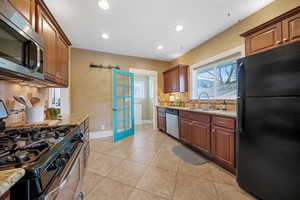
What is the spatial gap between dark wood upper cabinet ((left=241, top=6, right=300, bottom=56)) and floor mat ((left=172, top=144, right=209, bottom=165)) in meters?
2.02

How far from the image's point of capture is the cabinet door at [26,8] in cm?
98

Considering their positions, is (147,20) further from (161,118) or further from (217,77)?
(161,118)

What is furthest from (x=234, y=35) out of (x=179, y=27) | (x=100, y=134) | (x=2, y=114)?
(x=100, y=134)

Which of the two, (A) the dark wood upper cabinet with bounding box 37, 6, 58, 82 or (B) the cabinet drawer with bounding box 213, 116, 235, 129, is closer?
(A) the dark wood upper cabinet with bounding box 37, 6, 58, 82

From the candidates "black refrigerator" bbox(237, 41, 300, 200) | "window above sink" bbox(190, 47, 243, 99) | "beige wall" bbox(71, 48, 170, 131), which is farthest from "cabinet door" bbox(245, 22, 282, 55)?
"beige wall" bbox(71, 48, 170, 131)

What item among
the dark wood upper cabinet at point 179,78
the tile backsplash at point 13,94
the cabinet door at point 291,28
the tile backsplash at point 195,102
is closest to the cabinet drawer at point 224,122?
the tile backsplash at point 195,102

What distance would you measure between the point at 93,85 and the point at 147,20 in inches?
95.3

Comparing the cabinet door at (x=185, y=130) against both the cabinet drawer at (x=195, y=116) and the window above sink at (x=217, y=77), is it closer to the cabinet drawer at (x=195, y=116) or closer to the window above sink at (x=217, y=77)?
the cabinet drawer at (x=195, y=116)

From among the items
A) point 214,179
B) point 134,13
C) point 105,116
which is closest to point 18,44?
point 134,13

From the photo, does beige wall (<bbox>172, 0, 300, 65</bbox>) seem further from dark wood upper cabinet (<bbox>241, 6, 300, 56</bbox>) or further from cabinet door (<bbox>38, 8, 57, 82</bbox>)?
cabinet door (<bbox>38, 8, 57, 82</bbox>)

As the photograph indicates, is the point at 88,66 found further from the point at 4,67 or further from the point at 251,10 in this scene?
the point at 251,10

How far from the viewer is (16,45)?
881mm

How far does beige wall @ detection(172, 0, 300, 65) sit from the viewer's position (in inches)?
69.4

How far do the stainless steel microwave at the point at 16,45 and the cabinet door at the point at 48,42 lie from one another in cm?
39
